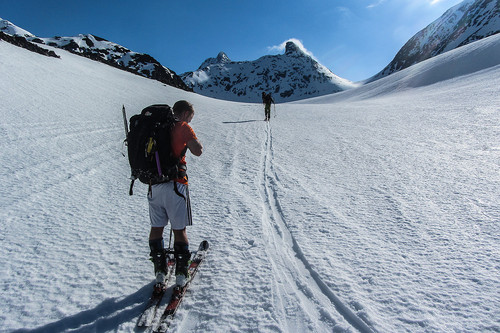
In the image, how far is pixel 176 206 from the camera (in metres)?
2.87

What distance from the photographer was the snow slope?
2.57m

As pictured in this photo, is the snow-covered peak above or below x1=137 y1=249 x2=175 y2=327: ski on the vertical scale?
above

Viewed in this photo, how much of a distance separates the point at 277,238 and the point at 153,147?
2198 mm

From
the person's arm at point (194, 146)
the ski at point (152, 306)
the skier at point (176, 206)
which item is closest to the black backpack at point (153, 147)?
the skier at point (176, 206)

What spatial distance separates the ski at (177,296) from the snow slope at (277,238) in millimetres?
92

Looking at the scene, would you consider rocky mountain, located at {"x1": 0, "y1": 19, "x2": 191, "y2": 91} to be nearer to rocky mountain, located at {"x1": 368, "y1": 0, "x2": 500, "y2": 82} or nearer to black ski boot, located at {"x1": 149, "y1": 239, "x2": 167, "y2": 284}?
black ski boot, located at {"x1": 149, "y1": 239, "x2": 167, "y2": 284}

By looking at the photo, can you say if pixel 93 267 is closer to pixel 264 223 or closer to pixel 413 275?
pixel 264 223

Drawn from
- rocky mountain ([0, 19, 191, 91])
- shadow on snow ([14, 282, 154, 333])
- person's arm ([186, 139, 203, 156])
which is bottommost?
shadow on snow ([14, 282, 154, 333])

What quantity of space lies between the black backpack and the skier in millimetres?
83

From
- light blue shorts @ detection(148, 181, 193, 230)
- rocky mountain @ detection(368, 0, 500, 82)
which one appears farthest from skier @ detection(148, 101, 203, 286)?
rocky mountain @ detection(368, 0, 500, 82)

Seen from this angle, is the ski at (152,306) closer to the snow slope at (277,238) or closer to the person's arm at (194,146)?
the snow slope at (277,238)

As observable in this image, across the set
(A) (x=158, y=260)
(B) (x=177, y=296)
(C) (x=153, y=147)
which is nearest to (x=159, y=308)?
(B) (x=177, y=296)

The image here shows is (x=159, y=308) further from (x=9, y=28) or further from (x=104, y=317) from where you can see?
(x=9, y=28)

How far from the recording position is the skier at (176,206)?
9.29 ft
